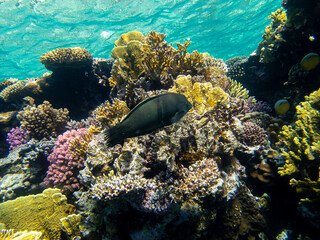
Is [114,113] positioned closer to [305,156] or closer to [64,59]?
[305,156]

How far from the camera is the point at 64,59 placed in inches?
277

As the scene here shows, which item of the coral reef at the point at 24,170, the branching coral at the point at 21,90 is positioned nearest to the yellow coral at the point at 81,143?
the coral reef at the point at 24,170

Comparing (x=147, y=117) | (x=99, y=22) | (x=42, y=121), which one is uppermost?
(x=99, y=22)

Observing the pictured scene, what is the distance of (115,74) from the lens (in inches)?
204

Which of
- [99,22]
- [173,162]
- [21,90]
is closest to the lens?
[173,162]

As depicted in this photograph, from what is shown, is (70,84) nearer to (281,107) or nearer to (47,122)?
(47,122)

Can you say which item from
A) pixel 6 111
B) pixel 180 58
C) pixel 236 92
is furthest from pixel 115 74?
pixel 6 111

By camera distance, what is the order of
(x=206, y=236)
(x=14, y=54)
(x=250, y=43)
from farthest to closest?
(x=250, y=43) → (x=14, y=54) → (x=206, y=236)

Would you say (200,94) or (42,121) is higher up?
(42,121)

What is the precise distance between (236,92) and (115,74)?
14.8 ft

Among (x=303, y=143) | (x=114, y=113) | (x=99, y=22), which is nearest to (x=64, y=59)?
(x=114, y=113)

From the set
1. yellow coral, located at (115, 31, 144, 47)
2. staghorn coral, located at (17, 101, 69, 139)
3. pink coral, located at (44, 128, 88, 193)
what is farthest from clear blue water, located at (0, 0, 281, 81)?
pink coral, located at (44, 128, 88, 193)

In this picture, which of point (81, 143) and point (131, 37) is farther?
point (131, 37)

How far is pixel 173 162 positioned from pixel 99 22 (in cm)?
2532
